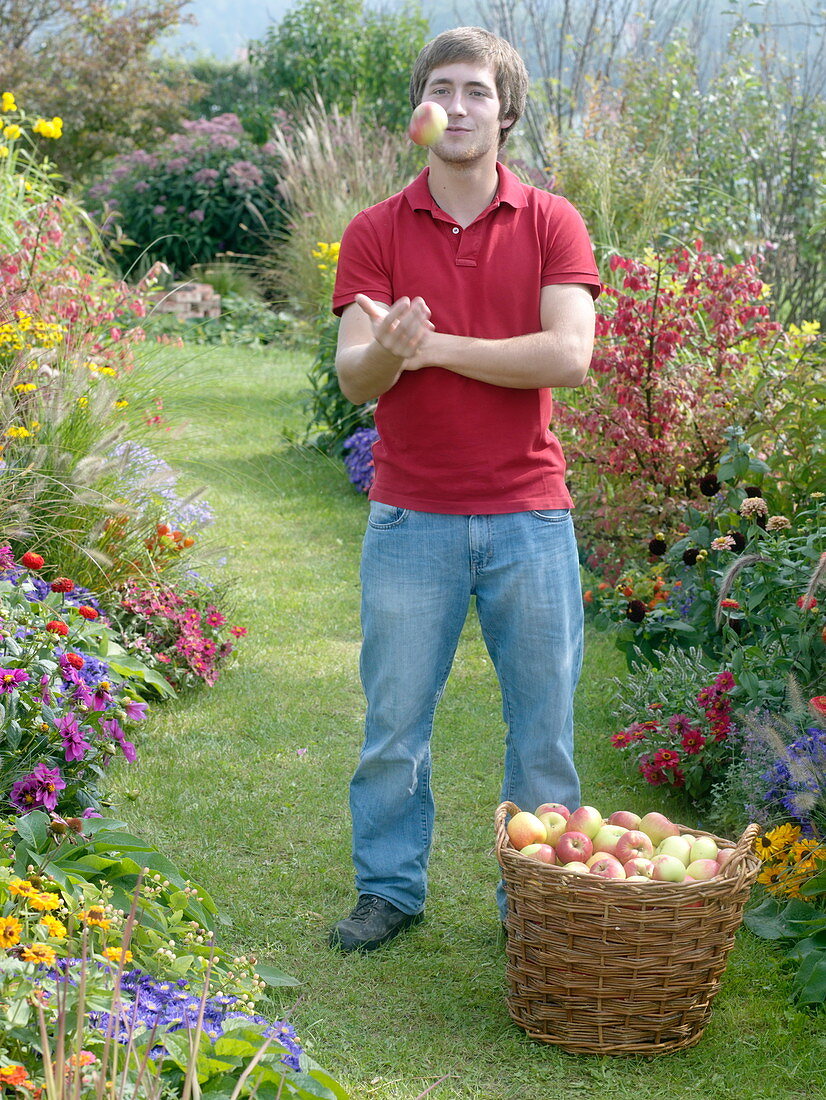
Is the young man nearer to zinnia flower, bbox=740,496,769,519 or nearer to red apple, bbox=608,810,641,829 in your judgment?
red apple, bbox=608,810,641,829

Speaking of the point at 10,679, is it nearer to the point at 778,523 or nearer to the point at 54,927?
the point at 54,927

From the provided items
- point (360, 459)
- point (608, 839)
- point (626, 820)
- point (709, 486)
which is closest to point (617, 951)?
point (608, 839)

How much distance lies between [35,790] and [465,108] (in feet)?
6.30

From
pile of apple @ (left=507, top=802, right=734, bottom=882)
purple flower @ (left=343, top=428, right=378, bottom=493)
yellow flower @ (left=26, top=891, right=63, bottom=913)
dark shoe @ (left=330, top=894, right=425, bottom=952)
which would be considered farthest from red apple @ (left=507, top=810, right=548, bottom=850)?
purple flower @ (left=343, top=428, right=378, bottom=493)

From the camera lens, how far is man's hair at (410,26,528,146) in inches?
97.7

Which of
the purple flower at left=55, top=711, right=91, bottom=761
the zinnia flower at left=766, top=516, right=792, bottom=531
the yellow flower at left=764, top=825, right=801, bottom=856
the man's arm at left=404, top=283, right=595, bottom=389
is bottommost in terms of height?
the yellow flower at left=764, top=825, right=801, bottom=856

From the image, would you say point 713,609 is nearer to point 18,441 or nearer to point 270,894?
point 270,894

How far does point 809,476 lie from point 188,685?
2292 millimetres

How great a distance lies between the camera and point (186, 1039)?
188 cm

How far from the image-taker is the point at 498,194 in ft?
8.44

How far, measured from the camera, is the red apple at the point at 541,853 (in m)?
2.44

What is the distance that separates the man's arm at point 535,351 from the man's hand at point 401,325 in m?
0.05

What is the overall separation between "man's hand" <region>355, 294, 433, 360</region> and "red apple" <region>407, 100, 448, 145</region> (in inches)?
14.1

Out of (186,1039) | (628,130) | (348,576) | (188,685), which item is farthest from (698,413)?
(628,130)
